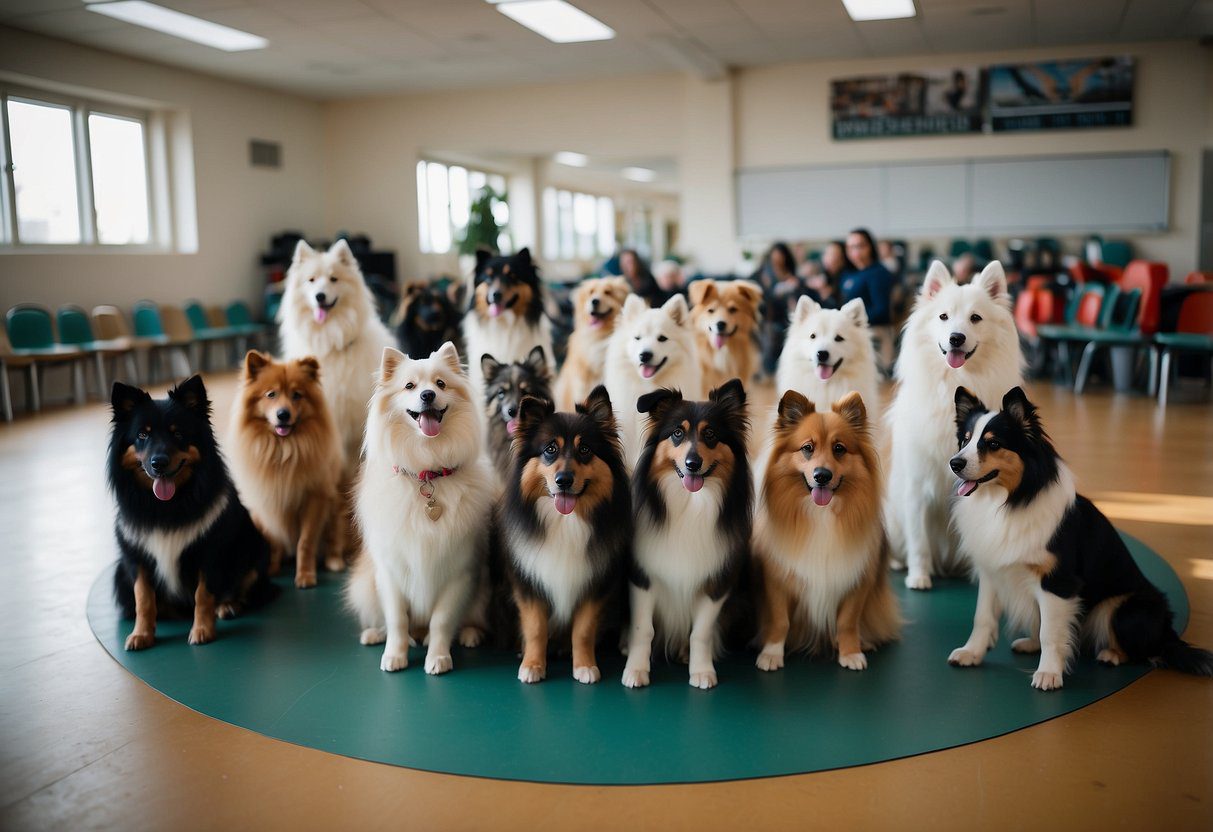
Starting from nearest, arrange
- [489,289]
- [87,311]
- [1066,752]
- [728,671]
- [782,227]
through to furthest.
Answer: [1066,752], [728,671], [489,289], [87,311], [782,227]

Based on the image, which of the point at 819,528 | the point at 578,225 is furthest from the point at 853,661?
the point at 578,225

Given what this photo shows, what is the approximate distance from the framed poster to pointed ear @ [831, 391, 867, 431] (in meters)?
11.6

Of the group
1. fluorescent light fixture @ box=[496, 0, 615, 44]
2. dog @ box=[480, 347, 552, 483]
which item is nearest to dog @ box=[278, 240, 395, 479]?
dog @ box=[480, 347, 552, 483]

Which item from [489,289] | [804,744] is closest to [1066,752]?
[804,744]

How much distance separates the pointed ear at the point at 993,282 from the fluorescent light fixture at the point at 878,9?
7.32m

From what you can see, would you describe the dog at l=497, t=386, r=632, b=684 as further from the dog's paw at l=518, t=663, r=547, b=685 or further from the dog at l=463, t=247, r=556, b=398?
the dog at l=463, t=247, r=556, b=398

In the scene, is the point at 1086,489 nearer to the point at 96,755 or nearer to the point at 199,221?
the point at 96,755

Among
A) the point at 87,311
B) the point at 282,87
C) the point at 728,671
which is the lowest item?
the point at 728,671

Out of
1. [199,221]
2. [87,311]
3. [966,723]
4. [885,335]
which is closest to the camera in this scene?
[966,723]

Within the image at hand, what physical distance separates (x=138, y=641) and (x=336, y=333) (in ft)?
6.14

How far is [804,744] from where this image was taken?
2.75 m

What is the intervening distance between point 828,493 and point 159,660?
253 cm

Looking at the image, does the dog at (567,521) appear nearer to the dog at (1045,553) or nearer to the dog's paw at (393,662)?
the dog's paw at (393,662)

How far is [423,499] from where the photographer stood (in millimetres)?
3312
